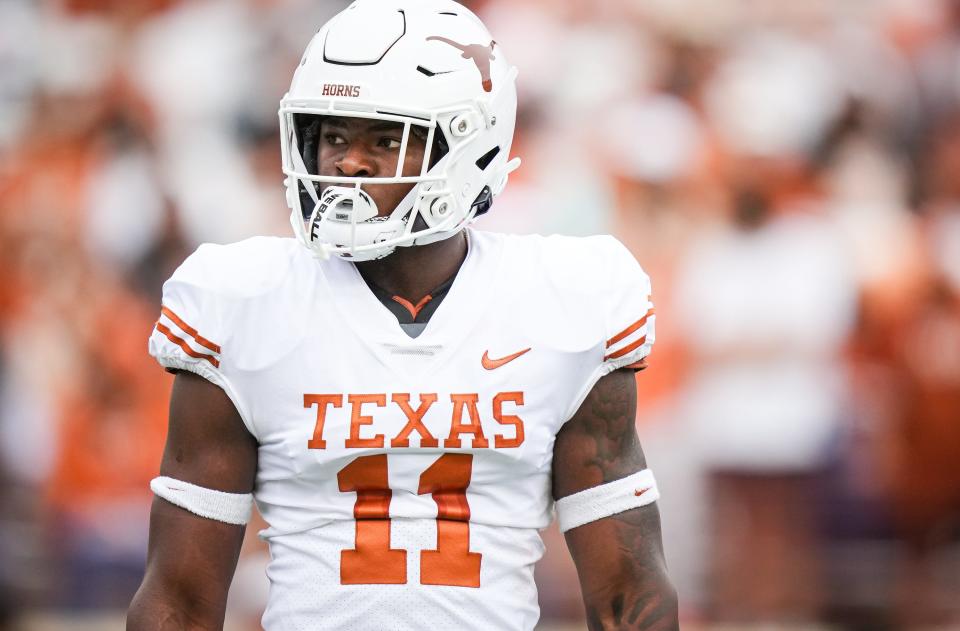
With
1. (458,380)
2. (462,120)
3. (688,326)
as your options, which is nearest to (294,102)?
(462,120)

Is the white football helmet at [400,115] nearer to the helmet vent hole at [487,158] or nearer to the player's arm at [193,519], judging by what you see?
the helmet vent hole at [487,158]

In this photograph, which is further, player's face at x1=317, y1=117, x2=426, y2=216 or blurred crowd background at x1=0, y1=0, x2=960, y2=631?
blurred crowd background at x1=0, y1=0, x2=960, y2=631

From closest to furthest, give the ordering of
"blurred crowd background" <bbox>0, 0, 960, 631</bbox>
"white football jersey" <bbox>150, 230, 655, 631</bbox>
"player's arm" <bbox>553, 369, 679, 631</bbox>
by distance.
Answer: "white football jersey" <bbox>150, 230, 655, 631</bbox>, "player's arm" <bbox>553, 369, 679, 631</bbox>, "blurred crowd background" <bbox>0, 0, 960, 631</bbox>

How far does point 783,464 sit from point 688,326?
520 millimetres

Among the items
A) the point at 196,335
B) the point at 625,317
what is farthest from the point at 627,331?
the point at 196,335

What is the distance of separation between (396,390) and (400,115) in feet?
1.34

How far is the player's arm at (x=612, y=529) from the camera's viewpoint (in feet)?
7.34

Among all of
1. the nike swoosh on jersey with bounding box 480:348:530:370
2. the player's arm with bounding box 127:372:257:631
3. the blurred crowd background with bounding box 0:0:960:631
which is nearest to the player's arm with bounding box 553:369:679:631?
the nike swoosh on jersey with bounding box 480:348:530:370

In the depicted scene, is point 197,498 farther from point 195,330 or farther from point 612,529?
point 612,529

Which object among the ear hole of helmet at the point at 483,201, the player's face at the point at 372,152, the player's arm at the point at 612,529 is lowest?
the player's arm at the point at 612,529

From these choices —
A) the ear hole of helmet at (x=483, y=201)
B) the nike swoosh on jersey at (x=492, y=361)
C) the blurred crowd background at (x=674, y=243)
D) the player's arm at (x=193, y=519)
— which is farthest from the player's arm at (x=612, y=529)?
the blurred crowd background at (x=674, y=243)

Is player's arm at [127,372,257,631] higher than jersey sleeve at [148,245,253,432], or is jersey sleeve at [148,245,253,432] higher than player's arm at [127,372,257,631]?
jersey sleeve at [148,245,253,432]

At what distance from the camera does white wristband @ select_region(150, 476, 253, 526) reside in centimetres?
215

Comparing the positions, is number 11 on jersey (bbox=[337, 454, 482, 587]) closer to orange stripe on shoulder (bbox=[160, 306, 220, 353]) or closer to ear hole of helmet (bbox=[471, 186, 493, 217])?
orange stripe on shoulder (bbox=[160, 306, 220, 353])
